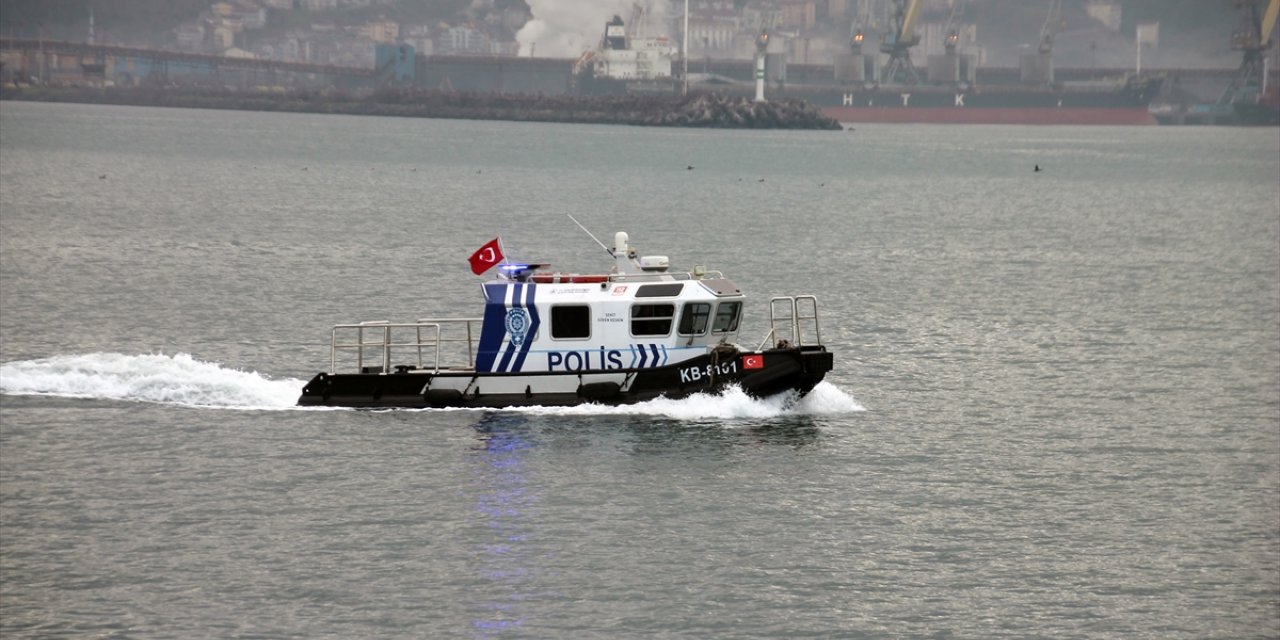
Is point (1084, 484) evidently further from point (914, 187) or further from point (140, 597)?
point (914, 187)

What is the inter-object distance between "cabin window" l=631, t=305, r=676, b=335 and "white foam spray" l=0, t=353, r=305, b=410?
9.39 meters

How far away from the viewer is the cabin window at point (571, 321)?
4175cm

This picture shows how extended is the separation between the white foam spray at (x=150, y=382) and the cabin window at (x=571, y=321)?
7631 millimetres

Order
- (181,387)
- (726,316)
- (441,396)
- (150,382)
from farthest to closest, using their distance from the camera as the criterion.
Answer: (181,387), (150,382), (441,396), (726,316)

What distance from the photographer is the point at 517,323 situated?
41.7m

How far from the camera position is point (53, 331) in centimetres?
5559

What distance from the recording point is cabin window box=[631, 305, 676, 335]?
41.8 metres

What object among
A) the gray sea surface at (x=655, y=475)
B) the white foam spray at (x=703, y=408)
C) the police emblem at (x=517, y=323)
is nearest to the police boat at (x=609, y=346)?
the police emblem at (x=517, y=323)

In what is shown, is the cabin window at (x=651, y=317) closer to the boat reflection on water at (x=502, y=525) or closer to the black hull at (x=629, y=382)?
the black hull at (x=629, y=382)

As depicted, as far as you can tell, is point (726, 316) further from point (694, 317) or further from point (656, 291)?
point (656, 291)

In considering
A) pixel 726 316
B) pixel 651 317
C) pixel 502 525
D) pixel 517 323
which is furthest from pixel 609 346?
pixel 502 525

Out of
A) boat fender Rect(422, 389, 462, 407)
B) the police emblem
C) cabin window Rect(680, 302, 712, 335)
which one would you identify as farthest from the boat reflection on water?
cabin window Rect(680, 302, 712, 335)

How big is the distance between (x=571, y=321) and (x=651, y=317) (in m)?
1.92

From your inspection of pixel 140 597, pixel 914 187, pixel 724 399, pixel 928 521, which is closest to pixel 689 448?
pixel 724 399
